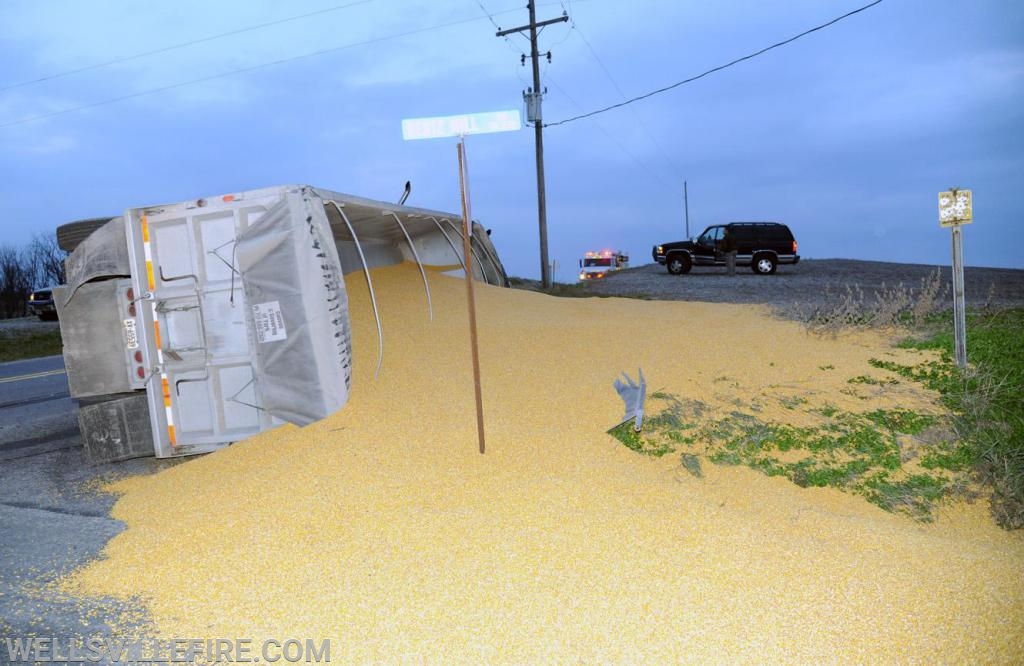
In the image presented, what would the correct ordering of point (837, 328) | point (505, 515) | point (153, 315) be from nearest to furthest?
point (505, 515)
point (153, 315)
point (837, 328)

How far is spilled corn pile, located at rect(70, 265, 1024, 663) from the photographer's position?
3738 mm

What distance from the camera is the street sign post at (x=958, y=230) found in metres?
8.21

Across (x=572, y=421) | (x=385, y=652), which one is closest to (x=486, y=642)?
(x=385, y=652)

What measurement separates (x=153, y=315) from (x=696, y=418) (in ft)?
17.9

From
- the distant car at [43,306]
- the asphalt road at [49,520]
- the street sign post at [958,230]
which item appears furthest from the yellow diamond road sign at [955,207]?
the distant car at [43,306]

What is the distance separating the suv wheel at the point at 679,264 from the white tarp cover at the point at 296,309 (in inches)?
784

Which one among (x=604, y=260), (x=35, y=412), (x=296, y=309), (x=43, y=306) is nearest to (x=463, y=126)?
(x=296, y=309)

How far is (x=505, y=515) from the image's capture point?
5.01 metres

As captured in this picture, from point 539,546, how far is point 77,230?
6304mm

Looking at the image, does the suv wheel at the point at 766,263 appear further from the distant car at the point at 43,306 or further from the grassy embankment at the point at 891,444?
the distant car at the point at 43,306

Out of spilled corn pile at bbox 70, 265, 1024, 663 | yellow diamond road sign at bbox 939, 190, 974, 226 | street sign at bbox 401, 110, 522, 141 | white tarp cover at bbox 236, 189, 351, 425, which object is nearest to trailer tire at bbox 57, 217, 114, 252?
white tarp cover at bbox 236, 189, 351, 425

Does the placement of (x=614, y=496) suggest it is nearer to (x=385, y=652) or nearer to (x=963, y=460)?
(x=385, y=652)

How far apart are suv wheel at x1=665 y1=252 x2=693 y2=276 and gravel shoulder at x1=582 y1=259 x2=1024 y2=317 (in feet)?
1.36

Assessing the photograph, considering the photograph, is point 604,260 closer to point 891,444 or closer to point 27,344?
point 27,344
